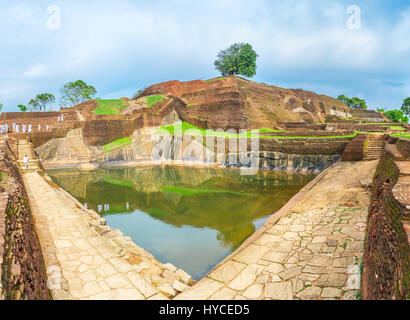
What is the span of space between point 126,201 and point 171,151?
40.6 ft

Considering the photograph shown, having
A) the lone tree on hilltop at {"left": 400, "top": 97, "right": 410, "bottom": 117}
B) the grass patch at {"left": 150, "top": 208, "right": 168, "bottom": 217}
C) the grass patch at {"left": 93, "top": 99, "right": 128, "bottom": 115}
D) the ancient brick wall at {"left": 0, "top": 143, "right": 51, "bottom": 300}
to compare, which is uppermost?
the lone tree on hilltop at {"left": 400, "top": 97, "right": 410, "bottom": 117}

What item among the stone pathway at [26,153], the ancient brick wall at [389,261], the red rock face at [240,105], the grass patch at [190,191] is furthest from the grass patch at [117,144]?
the ancient brick wall at [389,261]

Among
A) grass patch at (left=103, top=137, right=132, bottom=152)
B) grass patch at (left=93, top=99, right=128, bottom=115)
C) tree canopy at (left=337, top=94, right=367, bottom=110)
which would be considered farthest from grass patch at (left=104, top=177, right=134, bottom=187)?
tree canopy at (left=337, top=94, right=367, bottom=110)

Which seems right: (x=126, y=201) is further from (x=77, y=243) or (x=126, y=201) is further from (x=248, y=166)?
(x=248, y=166)

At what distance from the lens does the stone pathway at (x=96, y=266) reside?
3816 millimetres

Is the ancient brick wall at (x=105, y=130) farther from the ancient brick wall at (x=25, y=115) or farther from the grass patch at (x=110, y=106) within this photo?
the ancient brick wall at (x=25, y=115)

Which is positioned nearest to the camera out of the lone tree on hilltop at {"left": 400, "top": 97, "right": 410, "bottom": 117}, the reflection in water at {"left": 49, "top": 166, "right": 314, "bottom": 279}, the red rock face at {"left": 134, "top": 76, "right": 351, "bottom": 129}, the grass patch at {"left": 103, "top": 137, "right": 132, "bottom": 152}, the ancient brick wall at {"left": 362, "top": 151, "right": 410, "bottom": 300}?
the ancient brick wall at {"left": 362, "top": 151, "right": 410, "bottom": 300}

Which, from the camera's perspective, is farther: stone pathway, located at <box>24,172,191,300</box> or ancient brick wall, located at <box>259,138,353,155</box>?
ancient brick wall, located at <box>259,138,353,155</box>

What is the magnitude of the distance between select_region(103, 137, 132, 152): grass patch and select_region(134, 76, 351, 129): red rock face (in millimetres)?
6973

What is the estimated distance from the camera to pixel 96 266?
445 centimetres

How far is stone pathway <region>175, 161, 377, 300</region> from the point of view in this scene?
12.3 ft

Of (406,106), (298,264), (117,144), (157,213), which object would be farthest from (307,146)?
(406,106)

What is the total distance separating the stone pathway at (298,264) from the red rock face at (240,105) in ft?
66.0

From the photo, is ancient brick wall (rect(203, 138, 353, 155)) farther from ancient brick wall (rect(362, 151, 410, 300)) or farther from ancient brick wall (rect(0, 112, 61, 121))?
ancient brick wall (rect(0, 112, 61, 121))
